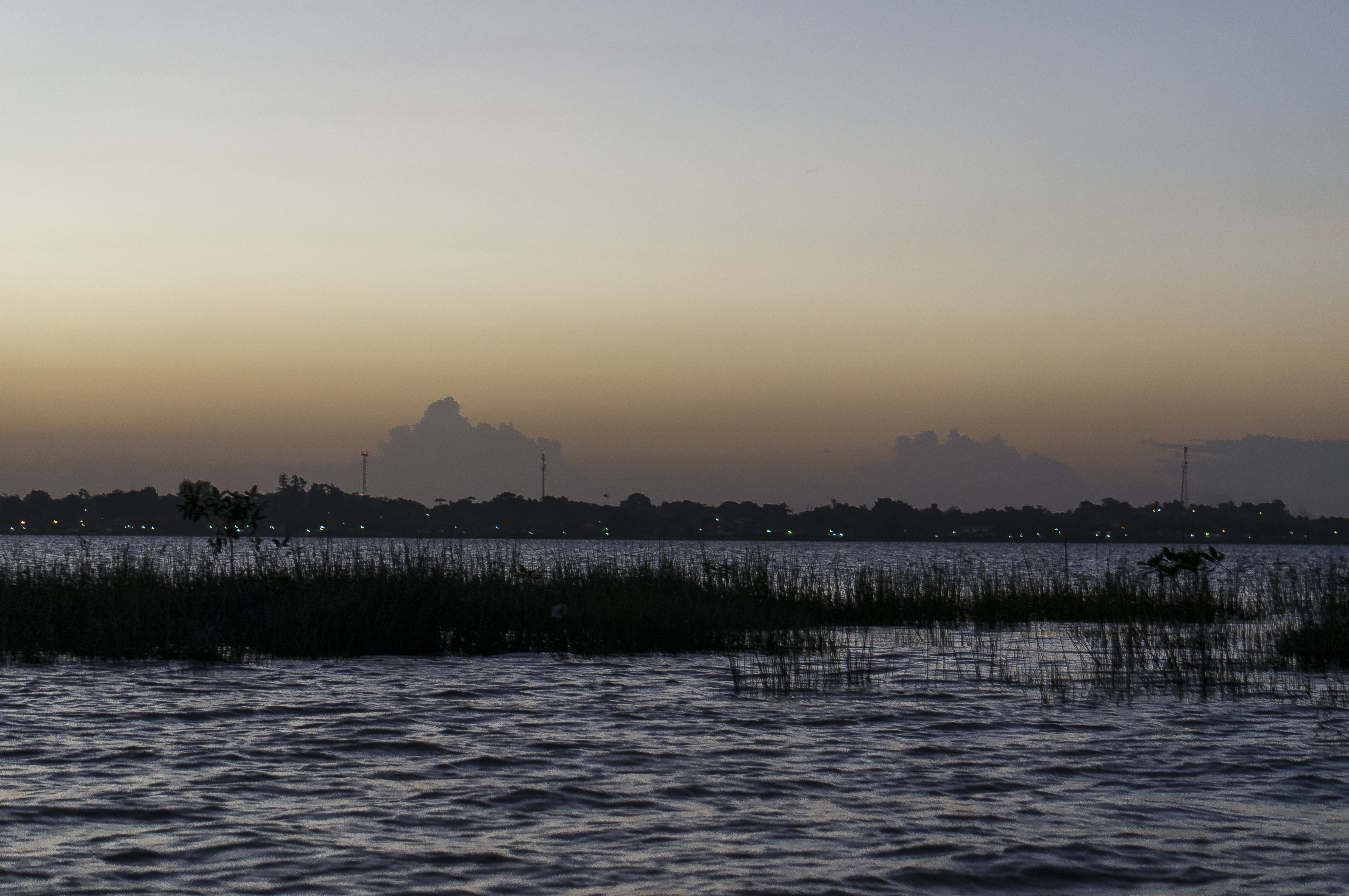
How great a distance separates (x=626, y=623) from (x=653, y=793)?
9064 millimetres

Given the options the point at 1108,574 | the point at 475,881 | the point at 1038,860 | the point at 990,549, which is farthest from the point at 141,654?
the point at 990,549

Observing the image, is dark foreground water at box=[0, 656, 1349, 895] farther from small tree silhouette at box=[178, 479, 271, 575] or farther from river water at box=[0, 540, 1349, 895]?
small tree silhouette at box=[178, 479, 271, 575]

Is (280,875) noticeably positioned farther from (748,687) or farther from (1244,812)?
(748,687)

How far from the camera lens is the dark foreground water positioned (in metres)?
5.96

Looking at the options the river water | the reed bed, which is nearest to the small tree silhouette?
the reed bed

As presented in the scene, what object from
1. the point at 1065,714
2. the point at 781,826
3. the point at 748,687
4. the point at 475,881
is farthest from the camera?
the point at 748,687

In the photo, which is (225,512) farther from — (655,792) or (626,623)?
(655,792)

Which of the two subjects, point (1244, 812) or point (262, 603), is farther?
point (262, 603)

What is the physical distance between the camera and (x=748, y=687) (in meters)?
12.7

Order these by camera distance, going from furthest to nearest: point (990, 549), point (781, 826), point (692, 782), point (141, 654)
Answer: point (990, 549) → point (141, 654) → point (692, 782) → point (781, 826)

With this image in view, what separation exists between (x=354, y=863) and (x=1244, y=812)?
546 centimetres

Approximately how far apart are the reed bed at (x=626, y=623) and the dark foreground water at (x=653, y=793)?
6.34 feet

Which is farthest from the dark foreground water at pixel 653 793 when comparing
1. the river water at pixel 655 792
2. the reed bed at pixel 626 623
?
the reed bed at pixel 626 623

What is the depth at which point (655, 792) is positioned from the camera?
7.80m
